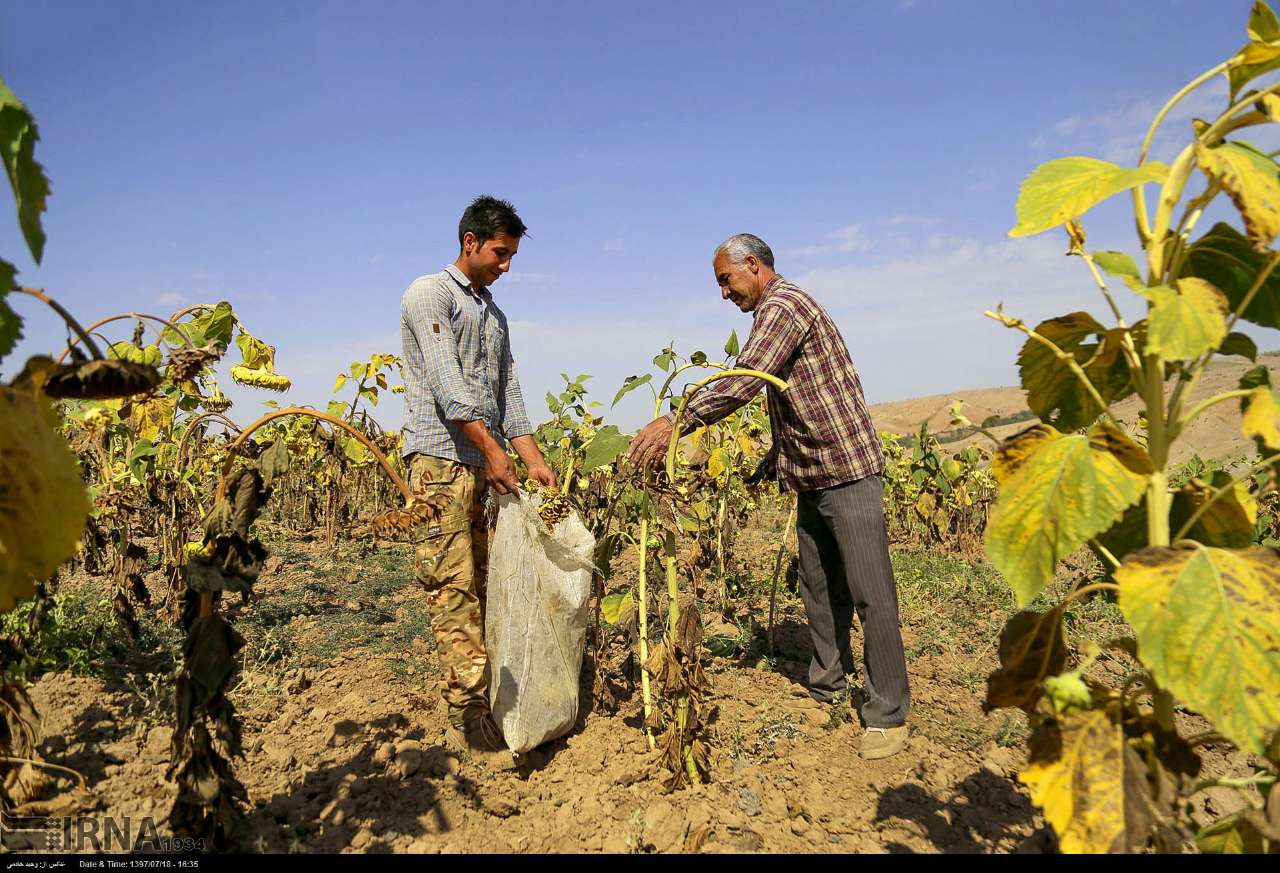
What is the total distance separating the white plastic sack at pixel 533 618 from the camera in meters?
2.86

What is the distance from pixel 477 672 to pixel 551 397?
358 centimetres

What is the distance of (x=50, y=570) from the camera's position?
4.19 feet

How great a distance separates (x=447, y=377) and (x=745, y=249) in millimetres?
1420

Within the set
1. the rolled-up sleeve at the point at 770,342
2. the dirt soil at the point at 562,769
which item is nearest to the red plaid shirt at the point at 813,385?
the rolled-up sleeve at the point at 770,342

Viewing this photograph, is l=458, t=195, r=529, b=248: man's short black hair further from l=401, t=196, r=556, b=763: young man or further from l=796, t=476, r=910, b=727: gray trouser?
l=796, t=476, r=910, b=727: gray trouser

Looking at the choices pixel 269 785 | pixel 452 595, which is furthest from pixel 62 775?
pixel 452 595

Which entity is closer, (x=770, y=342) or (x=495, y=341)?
(x=770, y=342)

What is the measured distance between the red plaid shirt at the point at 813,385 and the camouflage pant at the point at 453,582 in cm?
133

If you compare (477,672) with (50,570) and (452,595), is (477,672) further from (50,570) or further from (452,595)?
(50,570)

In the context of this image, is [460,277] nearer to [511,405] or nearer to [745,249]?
[511,405]

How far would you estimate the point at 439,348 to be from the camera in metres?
3.03

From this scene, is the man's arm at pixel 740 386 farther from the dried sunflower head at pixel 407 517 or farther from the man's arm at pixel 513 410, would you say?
the dried sunflower head at pixel 407 517

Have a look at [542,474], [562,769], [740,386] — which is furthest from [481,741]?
[740,386]

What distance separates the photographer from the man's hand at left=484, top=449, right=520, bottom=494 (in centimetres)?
288
